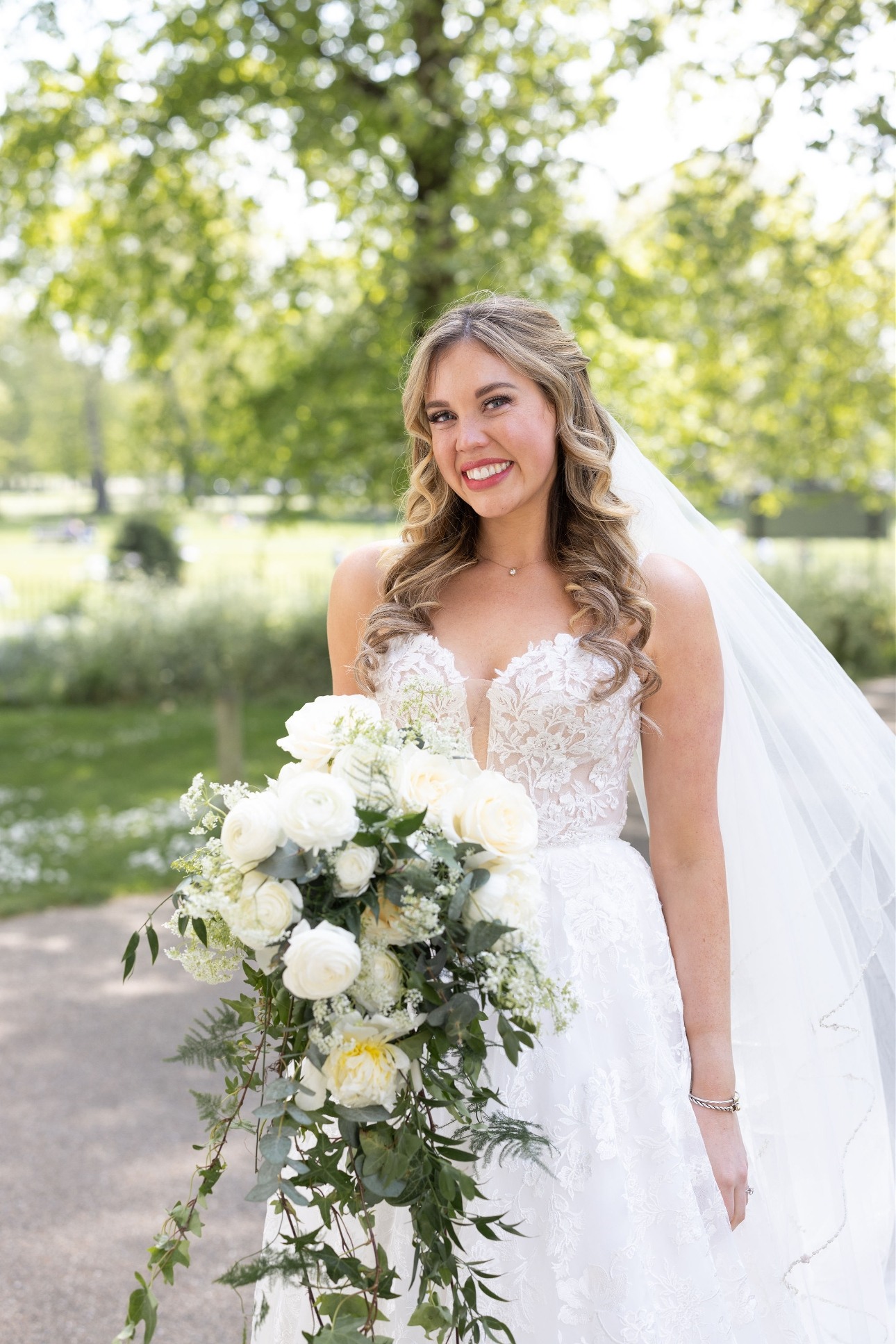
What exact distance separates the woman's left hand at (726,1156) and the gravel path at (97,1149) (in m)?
1.92

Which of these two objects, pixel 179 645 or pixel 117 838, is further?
pixel 179 645

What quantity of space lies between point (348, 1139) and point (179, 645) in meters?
11.4

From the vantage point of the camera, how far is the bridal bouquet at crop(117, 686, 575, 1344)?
5.49 feet

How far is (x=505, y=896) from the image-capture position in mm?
1740

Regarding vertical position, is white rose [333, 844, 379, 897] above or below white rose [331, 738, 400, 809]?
below

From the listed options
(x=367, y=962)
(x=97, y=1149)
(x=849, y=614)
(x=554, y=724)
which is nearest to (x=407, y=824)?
(x=367, y=962)

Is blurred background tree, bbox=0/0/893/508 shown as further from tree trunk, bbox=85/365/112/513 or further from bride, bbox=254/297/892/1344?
tree trunk, bbox=85/365/112/513

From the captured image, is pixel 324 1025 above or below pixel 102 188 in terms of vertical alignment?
below

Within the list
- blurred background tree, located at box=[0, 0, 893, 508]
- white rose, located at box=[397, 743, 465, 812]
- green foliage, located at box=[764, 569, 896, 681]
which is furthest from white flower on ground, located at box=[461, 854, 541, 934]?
green foliage, located at box=[764, 569, 896, 681]

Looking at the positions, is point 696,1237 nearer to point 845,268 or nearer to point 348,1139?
point 348,1139

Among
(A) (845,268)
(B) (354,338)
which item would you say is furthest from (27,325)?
(A) (845,268)

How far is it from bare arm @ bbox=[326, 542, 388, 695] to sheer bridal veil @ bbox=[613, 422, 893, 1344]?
27.0 inches

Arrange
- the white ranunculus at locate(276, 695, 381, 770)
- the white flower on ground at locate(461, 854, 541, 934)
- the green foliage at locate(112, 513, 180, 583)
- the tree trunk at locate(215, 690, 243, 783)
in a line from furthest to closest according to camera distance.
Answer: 1. the green foliage at locate(112, 513, 180, 583)
2. the tree trunk at locate(215, 690, 243, 783)
3. the white ranunculus at locate(276, 695, 381, 770)
4. the white flower on ground at locate(461, 854, 541, 934)

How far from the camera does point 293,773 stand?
5.84 ft
